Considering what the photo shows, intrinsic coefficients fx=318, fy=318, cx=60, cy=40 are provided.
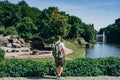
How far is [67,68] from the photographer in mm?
16922

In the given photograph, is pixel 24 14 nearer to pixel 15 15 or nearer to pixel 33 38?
pixel 15 15

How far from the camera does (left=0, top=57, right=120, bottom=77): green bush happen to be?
54.0 feet

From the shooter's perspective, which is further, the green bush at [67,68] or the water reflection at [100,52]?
the water reflection at [100,52]

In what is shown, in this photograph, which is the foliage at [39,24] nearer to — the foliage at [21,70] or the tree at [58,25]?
the tree at [58,25]

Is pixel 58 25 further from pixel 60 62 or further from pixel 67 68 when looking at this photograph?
pixel 60 62

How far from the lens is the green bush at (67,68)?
54.0 feet

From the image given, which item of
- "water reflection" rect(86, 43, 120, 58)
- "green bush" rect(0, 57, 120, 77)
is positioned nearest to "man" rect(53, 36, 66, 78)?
"green bush" rect(0, 57, 120, 77)

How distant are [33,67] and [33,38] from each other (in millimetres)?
45127


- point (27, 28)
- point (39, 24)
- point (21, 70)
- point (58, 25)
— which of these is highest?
point (39, 24)

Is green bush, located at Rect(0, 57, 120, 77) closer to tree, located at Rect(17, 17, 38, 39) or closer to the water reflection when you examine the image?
the water reflection

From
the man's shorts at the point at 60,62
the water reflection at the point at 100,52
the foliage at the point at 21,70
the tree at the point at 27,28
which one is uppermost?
the tree at the point at 27,28

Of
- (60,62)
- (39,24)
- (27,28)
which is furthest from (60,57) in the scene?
(39,24)

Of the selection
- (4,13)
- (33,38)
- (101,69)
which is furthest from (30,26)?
(101,69)

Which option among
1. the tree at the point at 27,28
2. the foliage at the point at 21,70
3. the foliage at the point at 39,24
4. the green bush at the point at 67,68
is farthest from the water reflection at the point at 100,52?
the foliage at the point at 21,70
